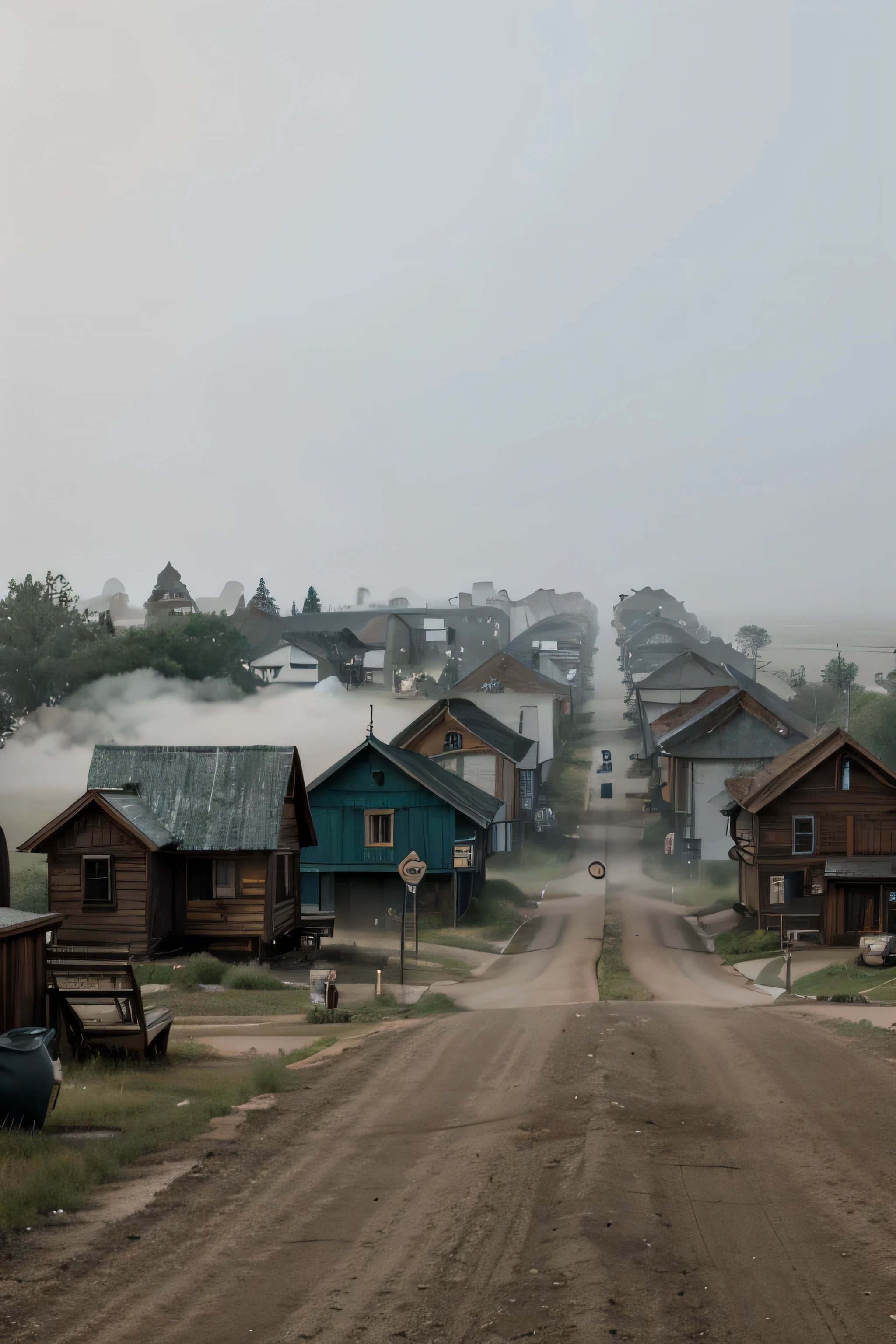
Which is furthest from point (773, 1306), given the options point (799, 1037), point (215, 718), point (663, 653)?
point (663, 653)

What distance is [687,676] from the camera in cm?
9162

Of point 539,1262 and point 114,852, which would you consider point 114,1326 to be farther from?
point 114,852

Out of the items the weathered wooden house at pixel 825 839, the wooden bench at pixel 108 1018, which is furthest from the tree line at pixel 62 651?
the wooden bench at pixel 108 1018

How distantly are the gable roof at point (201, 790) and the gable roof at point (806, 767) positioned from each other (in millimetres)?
21014

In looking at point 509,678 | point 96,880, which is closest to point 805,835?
point 96,880

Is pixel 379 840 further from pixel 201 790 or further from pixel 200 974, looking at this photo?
pixel 200 974

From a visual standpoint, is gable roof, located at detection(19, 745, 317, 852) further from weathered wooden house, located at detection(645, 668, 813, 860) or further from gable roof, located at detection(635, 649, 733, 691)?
gable roof, located at detection(635, 649, 733, 691)

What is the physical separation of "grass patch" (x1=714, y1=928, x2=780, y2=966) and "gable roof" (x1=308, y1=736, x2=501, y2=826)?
450 inches

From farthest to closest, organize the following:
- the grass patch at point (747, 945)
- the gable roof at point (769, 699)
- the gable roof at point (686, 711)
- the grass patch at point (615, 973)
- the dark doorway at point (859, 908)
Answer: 1. the gable roof at point (769, 699)
2. the gable roof at point (686, 711)
3. the dark doorway at point (859, 908)
4. the grass patch at point (747, 945)
5. the grass patch at point (615, 973)

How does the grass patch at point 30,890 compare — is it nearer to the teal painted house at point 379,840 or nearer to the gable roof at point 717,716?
the teal painted house at point 379,840

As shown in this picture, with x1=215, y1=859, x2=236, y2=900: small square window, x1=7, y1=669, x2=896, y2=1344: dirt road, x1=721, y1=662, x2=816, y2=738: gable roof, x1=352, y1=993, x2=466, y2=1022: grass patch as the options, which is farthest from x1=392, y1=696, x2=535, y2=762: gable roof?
x1=7, y1=669, x2=896, y2=1344: dirt road

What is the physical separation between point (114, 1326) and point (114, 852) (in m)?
28.9

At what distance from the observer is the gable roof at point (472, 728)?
66812 mm

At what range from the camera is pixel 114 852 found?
119 feet
